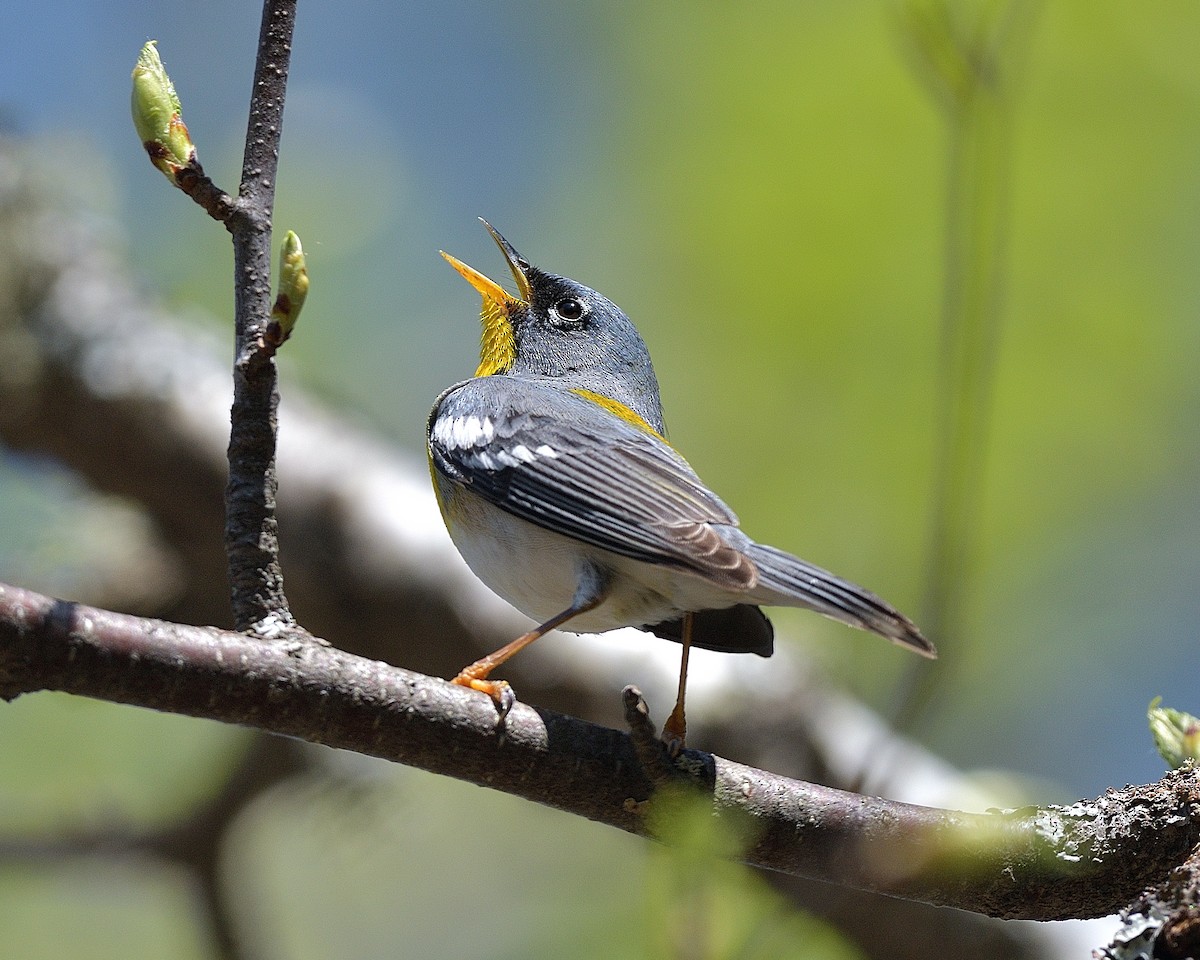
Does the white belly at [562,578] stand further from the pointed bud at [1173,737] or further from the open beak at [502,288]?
the open beak at [502,288]

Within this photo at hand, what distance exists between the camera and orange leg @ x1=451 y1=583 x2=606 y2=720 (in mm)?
2051

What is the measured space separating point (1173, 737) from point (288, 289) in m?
1.77

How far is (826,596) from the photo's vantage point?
2529mm

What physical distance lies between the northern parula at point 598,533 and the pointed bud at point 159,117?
1.13 m

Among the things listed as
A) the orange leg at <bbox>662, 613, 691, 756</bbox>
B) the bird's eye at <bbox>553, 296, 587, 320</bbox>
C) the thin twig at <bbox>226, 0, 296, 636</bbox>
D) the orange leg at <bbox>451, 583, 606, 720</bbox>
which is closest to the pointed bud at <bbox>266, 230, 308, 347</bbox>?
the thin twig at <bbox>226, 0, 296, 636</bbox>

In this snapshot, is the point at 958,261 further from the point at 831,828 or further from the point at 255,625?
the point at 255,625

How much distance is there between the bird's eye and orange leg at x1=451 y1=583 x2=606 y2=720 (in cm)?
140

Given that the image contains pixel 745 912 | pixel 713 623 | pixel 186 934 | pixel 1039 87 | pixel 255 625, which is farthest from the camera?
pixel 1039 87

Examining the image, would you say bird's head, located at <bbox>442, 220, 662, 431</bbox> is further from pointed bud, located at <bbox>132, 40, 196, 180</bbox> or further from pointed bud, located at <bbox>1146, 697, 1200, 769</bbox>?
pointed bud, located at <bbox>1146, 697, 1200, 769</bbox>

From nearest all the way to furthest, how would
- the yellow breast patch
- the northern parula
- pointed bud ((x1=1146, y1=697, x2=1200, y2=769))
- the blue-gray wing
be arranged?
1. pointed bud ((x1=1146, y1=697, x2=1200, y2=769))
2. the northern parula
3. the blue-gray wing
4. the yellow breast patch

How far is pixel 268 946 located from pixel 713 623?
6.59ft

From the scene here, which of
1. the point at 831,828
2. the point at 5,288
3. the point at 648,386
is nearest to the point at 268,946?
the point at 648,386

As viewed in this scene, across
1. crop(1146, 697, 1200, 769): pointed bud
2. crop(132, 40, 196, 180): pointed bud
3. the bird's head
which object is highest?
the bird's head

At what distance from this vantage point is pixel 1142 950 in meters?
1.88
